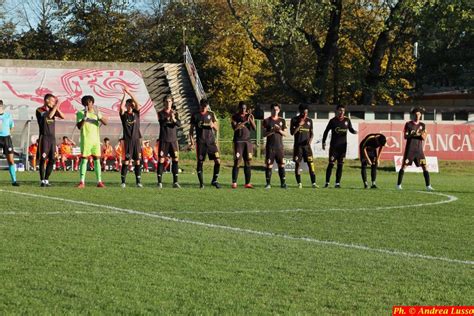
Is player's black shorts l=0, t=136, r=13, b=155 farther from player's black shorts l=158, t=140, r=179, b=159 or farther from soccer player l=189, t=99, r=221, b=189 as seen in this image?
soccer player l=189, t=99, r=221, b=189

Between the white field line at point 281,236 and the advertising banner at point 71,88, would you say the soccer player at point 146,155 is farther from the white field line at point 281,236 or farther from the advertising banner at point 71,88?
the white field line at point 281,236

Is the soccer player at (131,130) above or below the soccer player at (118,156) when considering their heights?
above

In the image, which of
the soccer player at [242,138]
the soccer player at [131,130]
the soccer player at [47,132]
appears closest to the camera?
the soccer player at [47,132]

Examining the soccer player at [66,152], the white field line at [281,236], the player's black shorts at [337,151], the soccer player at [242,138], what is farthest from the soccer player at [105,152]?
the white field line at [281,236]

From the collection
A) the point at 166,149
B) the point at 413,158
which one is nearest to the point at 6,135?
the point at 166,149

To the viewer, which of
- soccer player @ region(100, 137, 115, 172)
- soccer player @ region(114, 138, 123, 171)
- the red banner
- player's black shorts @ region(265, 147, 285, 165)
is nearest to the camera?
player's black shorts @ region(265, 147, 285, 165)

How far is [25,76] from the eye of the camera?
53.9 meters

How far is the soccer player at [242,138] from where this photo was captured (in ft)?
69.6

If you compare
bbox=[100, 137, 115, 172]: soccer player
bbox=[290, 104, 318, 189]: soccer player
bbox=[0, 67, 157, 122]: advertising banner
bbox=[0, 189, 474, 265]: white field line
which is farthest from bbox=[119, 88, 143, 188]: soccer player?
bbox=[0, 67, 157, 122]: advertising banner

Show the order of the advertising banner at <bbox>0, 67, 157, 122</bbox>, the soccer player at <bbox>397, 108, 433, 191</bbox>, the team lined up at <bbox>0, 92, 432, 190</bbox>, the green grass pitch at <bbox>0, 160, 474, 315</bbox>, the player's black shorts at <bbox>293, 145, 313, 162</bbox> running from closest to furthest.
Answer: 1. the green grass pitch at <bbox>0, 160, 474, 315</bbox>
2. the team lined up at <bbox>0, 92, 432, 190</bbox>
3. the soccer player at <bbox>397, 108, 433, 191</bbox>
4. the player's black shorts at <bbox>293, 145, 313, 162</bbox>
5. the advertising banner at <bbox>0, 67, 157, 122</bbox>

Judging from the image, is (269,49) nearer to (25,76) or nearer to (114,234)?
(25,76)

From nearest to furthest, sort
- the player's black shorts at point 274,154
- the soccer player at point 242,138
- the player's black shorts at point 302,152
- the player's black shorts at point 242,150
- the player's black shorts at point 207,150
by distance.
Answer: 1. the player's black shorts at point 207,150
2. the soccer player at point 242,138
3. the player's black shorts at point 242,150
4. the player's black shorts at point 274,154
5. the player's black shorts at point 302,152

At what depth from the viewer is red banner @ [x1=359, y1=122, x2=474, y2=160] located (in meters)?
44.9

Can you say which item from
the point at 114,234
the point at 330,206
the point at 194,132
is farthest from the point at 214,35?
the point at 114,234
